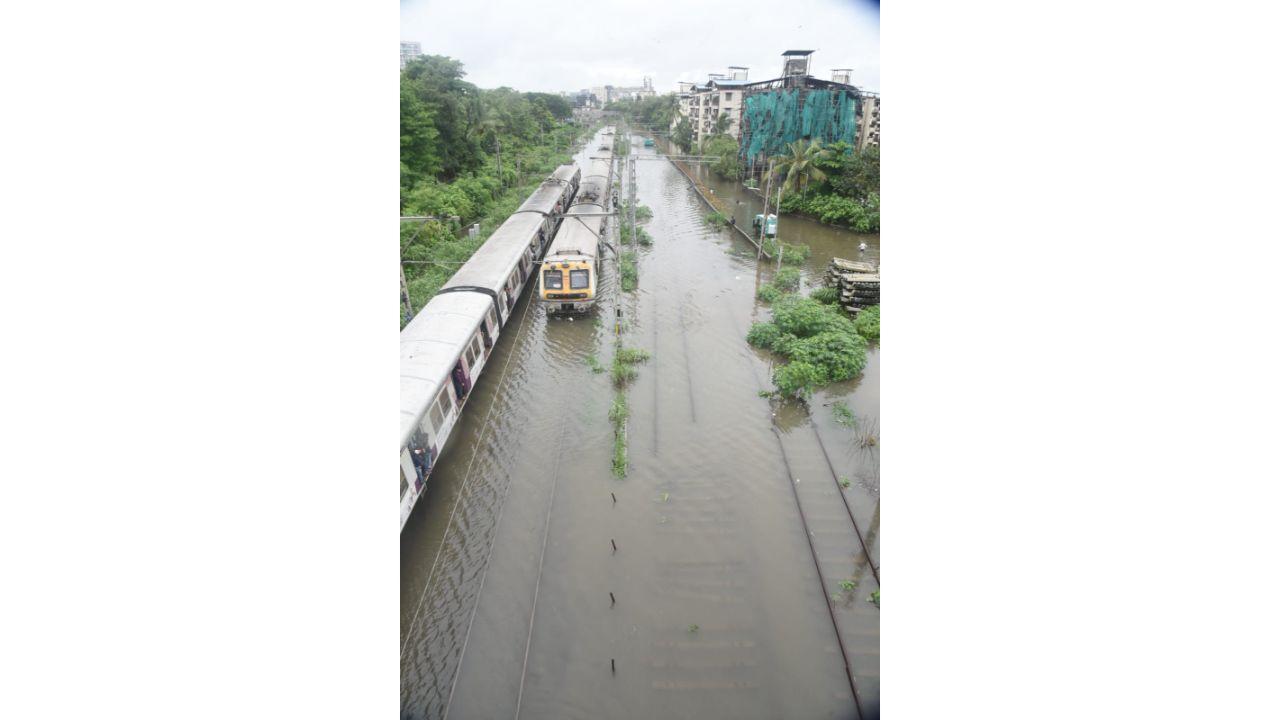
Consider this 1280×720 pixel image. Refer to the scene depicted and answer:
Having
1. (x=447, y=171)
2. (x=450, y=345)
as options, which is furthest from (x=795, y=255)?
(x=447, y=171)

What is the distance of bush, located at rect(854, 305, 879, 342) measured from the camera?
15.9 m

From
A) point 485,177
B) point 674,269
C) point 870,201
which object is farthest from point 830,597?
point 485,177

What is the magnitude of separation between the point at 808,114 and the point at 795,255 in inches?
579

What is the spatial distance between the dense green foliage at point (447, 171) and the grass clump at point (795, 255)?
12.9m

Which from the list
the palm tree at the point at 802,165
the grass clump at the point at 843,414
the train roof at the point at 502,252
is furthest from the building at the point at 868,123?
the grass clump at the point at 843,414

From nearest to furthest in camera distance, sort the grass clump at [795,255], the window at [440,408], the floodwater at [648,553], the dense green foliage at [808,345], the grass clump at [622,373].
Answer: the floodwater at [648,553]
the window at [440,408]
the dense green foliage at [808,345]
the grass clump at [622,373]
the grass clump at [795,255]

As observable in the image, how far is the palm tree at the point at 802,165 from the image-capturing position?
2869 cm

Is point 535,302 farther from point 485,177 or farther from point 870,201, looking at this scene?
point 870,201

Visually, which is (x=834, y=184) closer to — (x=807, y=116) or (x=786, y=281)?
(x=807, y=116)

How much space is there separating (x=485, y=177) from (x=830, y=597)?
30353mm

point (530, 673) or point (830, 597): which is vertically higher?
point (830, 597)

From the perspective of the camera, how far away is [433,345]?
1062 centimetres

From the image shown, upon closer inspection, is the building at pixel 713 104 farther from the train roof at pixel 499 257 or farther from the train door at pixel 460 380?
the train door at pixel 460 380

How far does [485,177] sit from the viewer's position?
31719 millimetres
